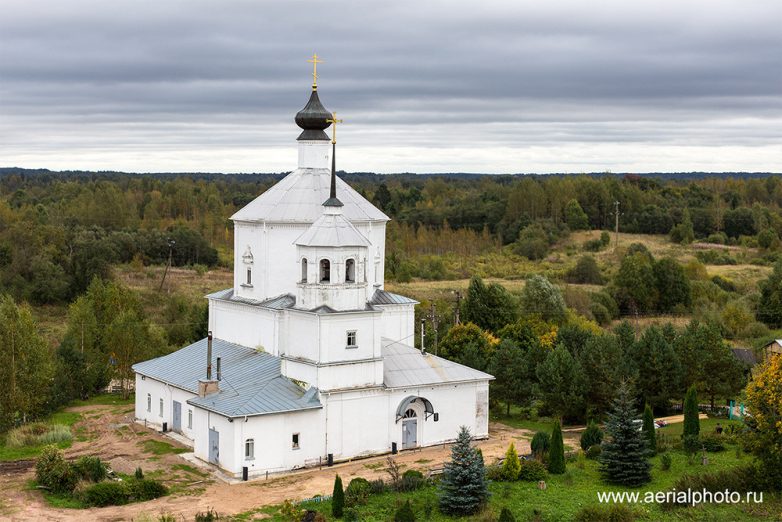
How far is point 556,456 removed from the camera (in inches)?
1064

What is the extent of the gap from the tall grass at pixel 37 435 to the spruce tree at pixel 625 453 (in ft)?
56.5

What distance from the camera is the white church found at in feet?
92.3

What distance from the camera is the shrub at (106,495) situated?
24406mm

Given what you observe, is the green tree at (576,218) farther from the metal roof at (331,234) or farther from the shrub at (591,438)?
the metal roof at (331,234)

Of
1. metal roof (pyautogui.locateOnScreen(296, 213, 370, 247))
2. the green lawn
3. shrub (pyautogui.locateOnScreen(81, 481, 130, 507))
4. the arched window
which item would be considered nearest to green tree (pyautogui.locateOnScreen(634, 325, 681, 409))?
the green lawn

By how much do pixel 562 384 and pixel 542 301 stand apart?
777 inches

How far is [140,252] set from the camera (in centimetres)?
7725

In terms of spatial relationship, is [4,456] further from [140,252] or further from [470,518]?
[140,252]

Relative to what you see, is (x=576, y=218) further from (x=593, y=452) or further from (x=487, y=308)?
(x=593, y=452)

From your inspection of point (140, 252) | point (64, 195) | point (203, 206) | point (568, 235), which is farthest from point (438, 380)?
point (64, 195)

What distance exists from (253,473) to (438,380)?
6696mm

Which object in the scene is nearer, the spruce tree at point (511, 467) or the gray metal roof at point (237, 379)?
the spruce tree at point (511, 467)

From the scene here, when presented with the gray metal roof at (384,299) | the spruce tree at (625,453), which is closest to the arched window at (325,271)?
the gray metal roof at (384,299)

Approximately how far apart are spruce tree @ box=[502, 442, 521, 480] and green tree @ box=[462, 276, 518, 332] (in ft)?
75.1
